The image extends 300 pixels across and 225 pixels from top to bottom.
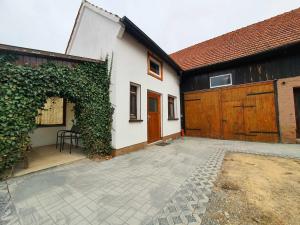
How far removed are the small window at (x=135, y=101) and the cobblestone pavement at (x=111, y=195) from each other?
7.81 ft

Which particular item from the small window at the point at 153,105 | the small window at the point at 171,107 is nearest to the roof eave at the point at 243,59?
the small window at the point at 171,107

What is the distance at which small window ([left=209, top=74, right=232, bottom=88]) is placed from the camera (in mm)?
8028

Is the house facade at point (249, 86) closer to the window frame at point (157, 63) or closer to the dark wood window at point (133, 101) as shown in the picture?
the window frame at point (157, 63)

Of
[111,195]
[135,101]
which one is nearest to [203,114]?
[135,101]

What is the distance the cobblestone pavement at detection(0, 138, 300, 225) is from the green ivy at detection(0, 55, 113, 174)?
796 mm

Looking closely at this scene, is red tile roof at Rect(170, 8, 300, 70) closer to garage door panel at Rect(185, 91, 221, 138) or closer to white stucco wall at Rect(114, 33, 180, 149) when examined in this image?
garage door panel at Rect(185, 91, 221, 138)

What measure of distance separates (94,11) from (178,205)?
711 cm

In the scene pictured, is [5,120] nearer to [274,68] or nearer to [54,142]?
[54,142]

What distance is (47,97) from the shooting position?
3676mm

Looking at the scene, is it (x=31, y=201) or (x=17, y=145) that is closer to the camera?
(x=31, y=201)

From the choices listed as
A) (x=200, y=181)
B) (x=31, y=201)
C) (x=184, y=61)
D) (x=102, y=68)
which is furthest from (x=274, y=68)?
(x=31, y=201)

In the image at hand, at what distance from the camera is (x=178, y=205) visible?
7.00 feet

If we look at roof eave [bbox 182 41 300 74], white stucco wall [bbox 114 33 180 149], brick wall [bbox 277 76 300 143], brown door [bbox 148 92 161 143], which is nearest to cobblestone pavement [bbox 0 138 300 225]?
white stucco wall [bbox 114 33 180 149]

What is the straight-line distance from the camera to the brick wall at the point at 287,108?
6.30 metres
